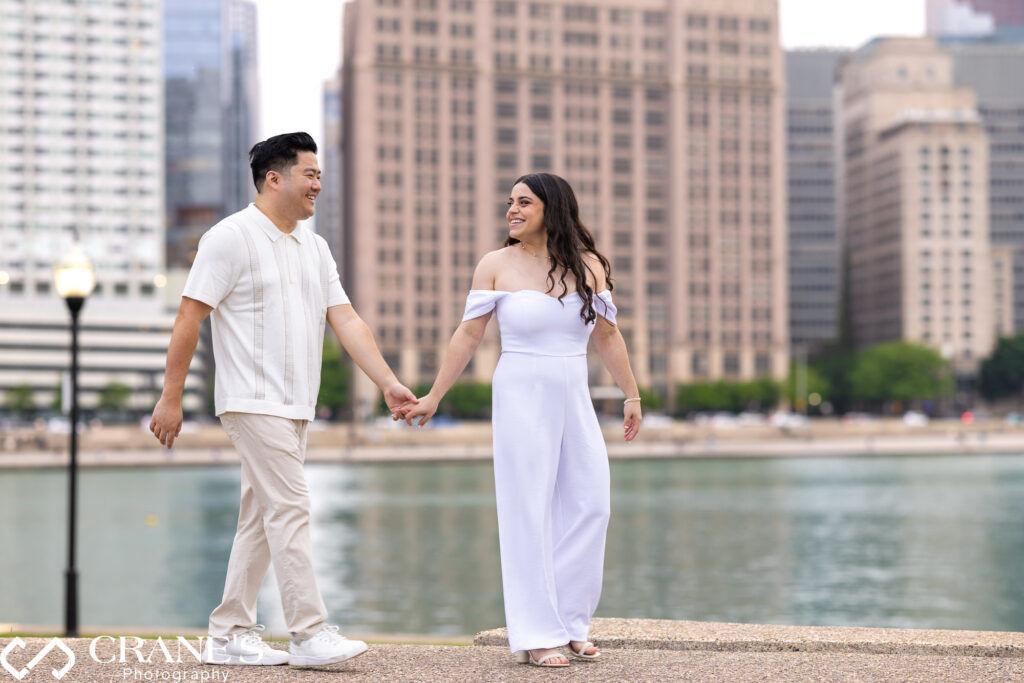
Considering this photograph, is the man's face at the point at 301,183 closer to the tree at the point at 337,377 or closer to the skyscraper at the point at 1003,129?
the tree at the point at 337,377

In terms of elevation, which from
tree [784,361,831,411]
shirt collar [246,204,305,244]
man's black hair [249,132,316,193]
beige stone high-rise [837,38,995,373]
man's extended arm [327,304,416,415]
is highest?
beige stone high-rise [837,38,995,373]

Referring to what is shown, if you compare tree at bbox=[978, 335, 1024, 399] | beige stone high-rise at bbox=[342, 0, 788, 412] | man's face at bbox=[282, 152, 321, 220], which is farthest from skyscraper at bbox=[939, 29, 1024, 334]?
man's face at bbox=[282, 152, 321, 220]

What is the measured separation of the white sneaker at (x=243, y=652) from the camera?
5746 millimetres

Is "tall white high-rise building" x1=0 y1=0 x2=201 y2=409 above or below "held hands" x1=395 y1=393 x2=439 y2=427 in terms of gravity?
above

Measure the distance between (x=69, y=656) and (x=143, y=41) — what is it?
14912 centimetres

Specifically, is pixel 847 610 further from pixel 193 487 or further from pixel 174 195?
pixel 174 195

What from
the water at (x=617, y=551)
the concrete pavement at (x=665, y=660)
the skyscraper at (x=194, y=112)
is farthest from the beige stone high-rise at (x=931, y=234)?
the concrete pavement at (x=665, y=660)

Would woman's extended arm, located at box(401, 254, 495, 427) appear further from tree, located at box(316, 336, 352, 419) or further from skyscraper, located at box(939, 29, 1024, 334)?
skyscraper, located at box(939, 29, 1024, 334)

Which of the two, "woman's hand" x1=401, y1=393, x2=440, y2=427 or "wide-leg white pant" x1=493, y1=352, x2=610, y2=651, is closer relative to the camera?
"wide-leg white pant" x1=493, y1=352, x2=610, y2=651


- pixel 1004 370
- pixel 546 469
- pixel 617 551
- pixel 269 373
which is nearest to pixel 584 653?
pixel 546 469

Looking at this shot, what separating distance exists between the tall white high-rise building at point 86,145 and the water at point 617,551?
79179 millimetres

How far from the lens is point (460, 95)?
137 m

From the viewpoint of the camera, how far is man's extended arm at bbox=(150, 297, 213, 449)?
561 cm

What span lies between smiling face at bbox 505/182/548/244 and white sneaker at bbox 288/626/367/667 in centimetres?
213
